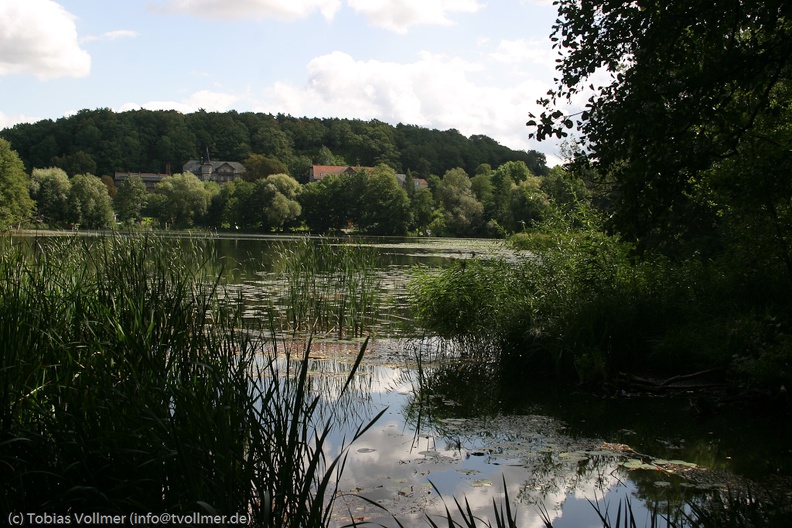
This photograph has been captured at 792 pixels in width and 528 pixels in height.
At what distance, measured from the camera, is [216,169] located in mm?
132000

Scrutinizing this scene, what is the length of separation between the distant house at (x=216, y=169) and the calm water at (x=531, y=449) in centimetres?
12475

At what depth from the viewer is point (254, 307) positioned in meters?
13.3

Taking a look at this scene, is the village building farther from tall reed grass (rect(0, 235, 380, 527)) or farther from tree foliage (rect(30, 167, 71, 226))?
tall reed grass (rect(0, 235, 380, 527))

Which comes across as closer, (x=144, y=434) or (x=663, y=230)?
(x=144, y=434)

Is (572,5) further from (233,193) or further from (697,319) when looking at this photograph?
(233,193)

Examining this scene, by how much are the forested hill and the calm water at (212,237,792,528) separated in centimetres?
10022

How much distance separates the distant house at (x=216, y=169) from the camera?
129750 millimetres

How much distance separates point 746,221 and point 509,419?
3753 millimetres

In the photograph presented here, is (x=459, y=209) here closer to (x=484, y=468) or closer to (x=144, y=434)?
(x=484, y=468)

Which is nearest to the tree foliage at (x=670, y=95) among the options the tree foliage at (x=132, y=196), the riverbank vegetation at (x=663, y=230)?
the riverbank vegetation at (x=663, y=230)

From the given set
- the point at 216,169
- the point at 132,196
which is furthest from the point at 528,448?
the point at 216,169

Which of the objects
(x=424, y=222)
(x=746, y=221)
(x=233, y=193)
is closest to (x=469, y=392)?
(x=746, y=221)

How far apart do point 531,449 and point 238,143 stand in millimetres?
133961

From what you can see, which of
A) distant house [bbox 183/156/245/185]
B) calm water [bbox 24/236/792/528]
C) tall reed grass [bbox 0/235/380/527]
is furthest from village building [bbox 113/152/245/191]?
tall reed grass [bbox 0/235/380/527]
